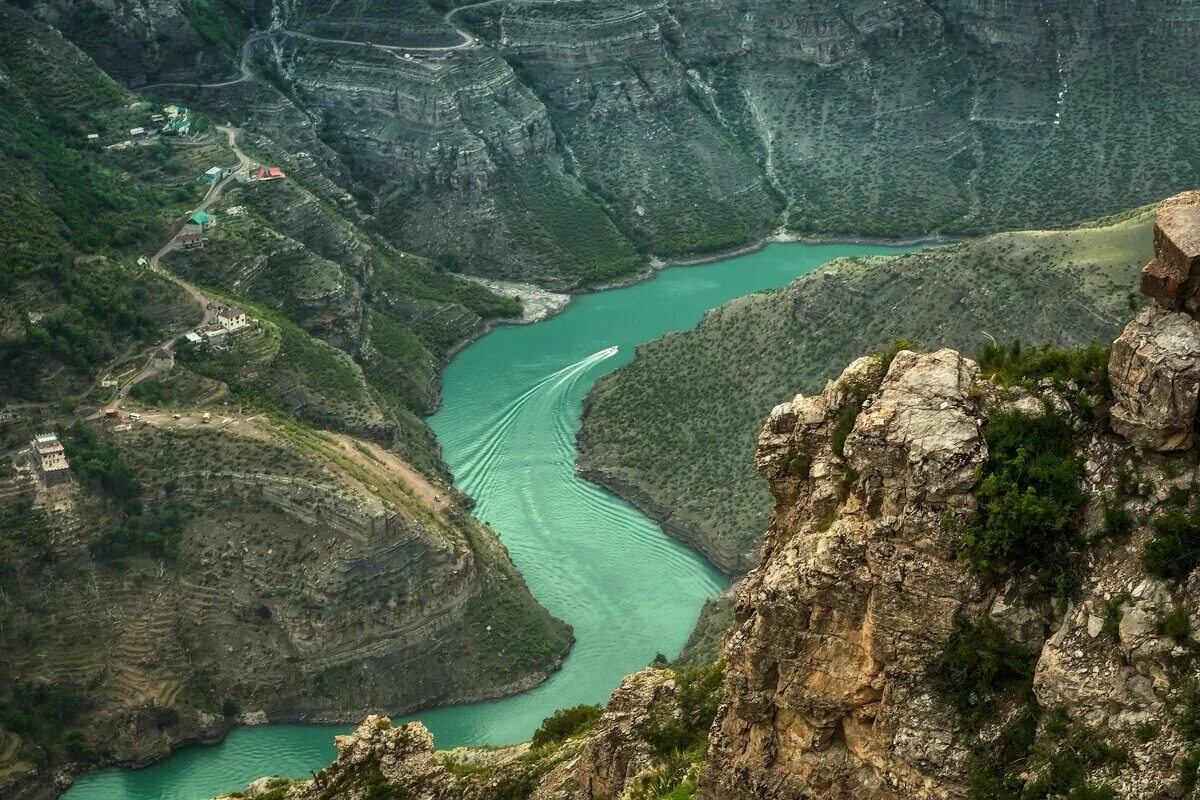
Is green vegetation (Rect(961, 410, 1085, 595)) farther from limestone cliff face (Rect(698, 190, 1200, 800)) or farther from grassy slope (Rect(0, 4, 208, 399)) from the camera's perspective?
grassy slope (Rect(0, 4, 208, 399))

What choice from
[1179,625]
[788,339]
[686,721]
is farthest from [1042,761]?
[788,339]

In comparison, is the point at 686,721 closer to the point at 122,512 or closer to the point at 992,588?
the point at 992,588

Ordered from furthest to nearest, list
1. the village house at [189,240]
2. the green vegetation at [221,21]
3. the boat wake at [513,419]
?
the green vegetation at [221,21]
the village house at [189,240]
the boat wake at [513,419]

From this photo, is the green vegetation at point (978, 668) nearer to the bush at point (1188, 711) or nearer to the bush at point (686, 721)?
the bush at point (1188, 711)

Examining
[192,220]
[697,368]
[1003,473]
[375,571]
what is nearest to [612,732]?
[1003,473]

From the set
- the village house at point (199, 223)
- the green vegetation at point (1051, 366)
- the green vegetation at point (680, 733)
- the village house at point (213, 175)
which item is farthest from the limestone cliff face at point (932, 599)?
the village house at point (213, 175)

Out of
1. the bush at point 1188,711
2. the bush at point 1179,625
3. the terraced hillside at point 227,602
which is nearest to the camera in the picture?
the bush at point 1188,711
